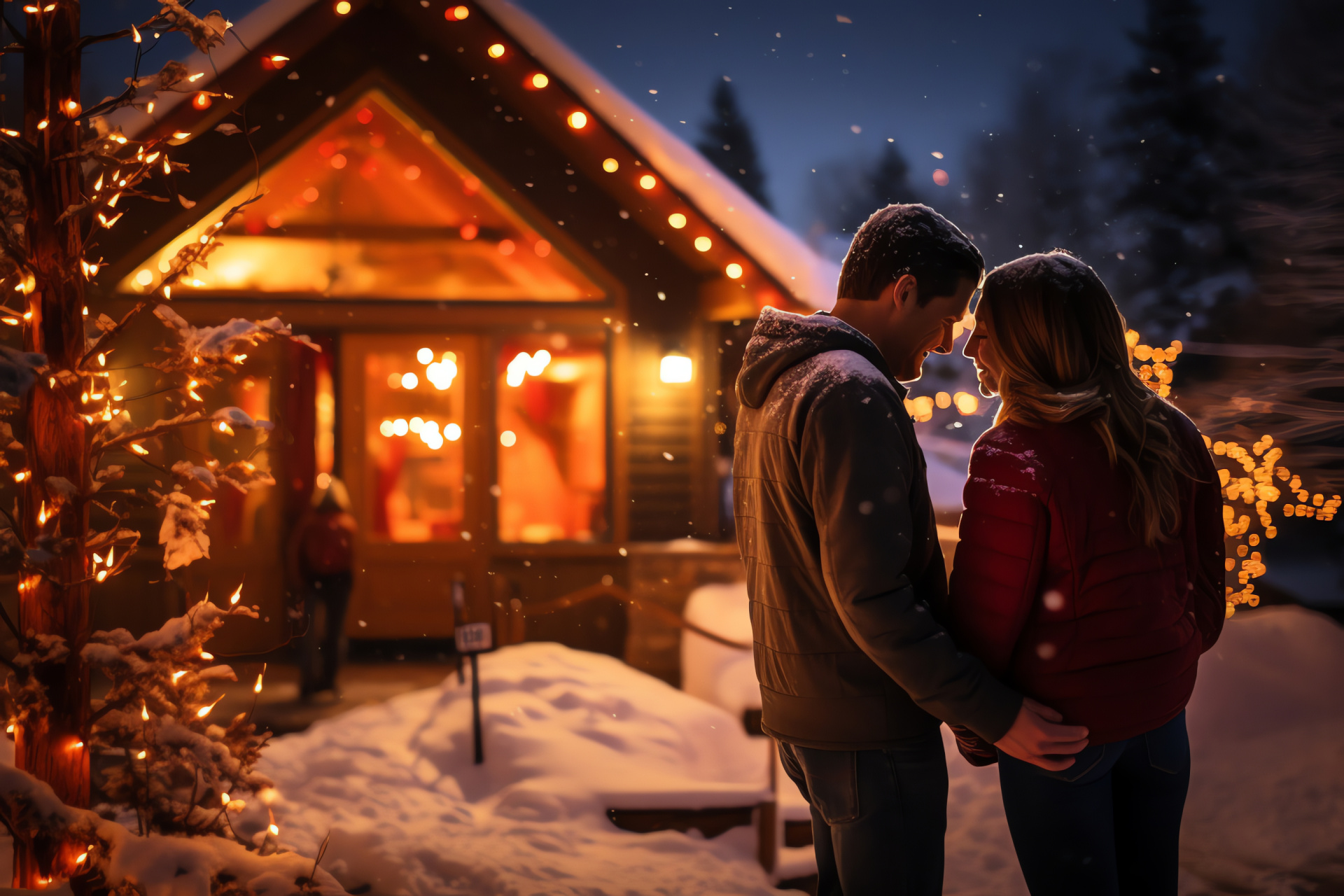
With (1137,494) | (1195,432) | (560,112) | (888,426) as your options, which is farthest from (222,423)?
(560,112)

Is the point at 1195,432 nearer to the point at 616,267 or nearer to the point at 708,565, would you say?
the point at 708,565

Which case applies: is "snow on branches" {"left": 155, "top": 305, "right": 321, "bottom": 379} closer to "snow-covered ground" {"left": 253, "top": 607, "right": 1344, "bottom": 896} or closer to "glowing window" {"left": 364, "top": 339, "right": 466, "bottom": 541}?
"snow-covered ground" {"left": 253, "top": 607, "right": 1344, "bottom": 896}

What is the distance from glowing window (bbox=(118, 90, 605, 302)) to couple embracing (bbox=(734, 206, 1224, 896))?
5556mm

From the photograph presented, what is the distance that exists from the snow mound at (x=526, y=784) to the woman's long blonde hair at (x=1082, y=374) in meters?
2.91

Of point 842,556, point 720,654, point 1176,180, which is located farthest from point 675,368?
point 1176,180

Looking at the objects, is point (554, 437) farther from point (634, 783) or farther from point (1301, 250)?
point (1301, 250)

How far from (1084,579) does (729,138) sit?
1151 inches

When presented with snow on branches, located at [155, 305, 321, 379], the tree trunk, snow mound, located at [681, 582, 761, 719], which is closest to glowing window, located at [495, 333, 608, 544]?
snow mound, located at [681, 582, 761, 719]

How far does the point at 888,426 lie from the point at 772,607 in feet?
1.54

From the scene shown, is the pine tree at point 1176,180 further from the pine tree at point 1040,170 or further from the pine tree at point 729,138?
the pine tree at point 729,138

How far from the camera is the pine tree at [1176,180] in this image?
10.1m

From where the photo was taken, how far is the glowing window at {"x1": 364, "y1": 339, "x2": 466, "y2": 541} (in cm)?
745

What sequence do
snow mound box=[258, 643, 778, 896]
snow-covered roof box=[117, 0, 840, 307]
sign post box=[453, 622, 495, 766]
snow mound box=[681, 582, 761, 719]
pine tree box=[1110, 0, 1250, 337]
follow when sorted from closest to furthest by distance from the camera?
snow mound box=[258, 643, 778, 896], sign post box=[453, 622, 495, 766], snow mound box=[681, 582, 761, 719], snow-covered roof box=[117, 0, 840, 307], pine tree box=[1110, 0, 1250, 337]

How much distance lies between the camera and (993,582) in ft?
5.16
